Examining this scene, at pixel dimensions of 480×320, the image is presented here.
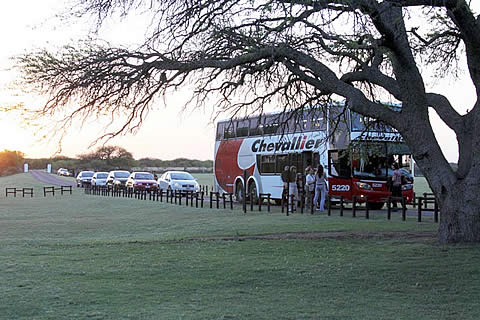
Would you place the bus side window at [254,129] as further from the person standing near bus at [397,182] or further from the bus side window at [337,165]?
the person standing near bus at [397,182]

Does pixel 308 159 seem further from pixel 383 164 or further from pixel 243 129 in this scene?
Result: pixel 243 129

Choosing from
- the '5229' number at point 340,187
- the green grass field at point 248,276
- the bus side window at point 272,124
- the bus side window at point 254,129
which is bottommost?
the green grass field at point 248,276

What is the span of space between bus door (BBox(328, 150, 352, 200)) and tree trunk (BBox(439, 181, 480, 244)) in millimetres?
14033

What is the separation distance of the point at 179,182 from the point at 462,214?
33146 mm

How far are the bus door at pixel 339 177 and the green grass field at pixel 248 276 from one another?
9432 mm

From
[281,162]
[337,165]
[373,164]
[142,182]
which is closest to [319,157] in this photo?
[337,165]

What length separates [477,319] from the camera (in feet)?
26.8

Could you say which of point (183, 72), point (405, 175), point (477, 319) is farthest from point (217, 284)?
point (405, 175)

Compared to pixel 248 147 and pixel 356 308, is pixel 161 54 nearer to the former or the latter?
pixel 356 308

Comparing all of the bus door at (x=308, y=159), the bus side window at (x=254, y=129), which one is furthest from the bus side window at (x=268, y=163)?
the bus door at (x=308, y=159)

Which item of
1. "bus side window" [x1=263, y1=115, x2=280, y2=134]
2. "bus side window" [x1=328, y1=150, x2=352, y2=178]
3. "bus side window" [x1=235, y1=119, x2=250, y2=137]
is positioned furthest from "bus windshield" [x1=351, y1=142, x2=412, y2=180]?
"bus side window" [x1=235, y1=119, x2=250, y2=137]

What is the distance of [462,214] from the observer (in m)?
14.4

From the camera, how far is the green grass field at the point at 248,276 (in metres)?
8.66

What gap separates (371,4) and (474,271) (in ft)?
15.8
